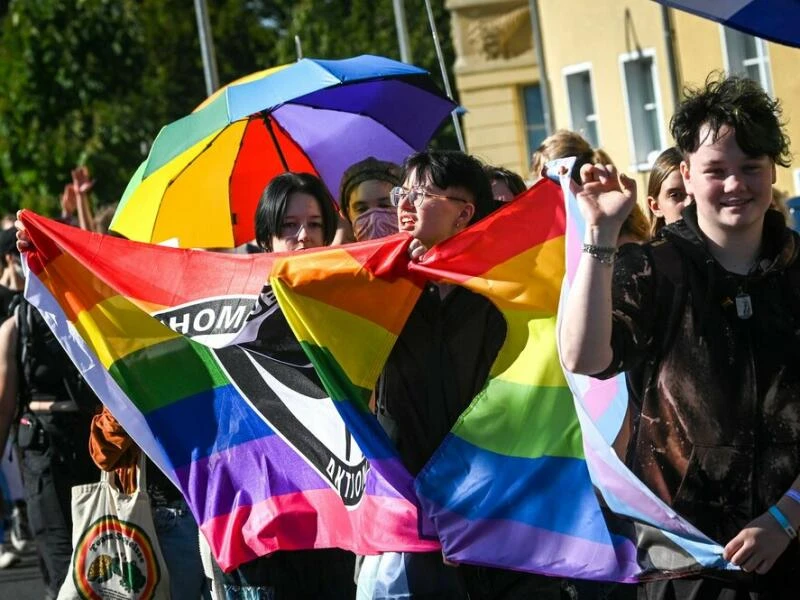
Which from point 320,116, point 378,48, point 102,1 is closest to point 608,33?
point 102,1

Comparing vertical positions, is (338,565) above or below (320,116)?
below

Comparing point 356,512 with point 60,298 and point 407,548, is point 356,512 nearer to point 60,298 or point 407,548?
point 407,548

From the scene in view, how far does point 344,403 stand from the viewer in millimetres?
5266

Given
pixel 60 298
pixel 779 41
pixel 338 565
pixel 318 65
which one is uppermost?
pixel 318 65

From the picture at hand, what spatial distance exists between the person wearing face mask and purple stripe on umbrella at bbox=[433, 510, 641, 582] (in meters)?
2.06

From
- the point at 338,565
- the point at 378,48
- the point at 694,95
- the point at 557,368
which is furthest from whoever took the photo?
the point at 378,48

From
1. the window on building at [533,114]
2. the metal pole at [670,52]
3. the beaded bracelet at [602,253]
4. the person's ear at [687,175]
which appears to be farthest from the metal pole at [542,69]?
the beaded bracelet at [602,253]

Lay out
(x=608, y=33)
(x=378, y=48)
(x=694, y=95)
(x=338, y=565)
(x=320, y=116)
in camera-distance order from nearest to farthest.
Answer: (x=694, y=95)
(x=338, y=565)
(x=320, y=116)
(x=608, y=33)
(x=378, y=48)

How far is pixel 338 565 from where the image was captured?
5.88 m

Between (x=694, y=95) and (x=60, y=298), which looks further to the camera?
(x=60, y=298)

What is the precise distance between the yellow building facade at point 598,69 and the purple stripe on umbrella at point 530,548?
17170 mm

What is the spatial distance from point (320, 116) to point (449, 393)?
3.69 m

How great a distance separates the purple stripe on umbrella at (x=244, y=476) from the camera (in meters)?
5.83

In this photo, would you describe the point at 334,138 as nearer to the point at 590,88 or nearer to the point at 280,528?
the point at 280,528
